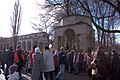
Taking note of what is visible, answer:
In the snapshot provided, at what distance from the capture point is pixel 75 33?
32125 millimetres

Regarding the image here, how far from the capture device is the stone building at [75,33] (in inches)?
1230

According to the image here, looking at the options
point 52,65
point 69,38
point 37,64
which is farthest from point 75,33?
point 37,64

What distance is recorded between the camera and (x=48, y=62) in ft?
43.3

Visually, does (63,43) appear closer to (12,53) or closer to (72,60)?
(72,60)

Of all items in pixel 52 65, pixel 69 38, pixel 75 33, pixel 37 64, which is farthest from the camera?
pixel 69 38

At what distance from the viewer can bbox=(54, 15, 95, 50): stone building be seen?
31.2m

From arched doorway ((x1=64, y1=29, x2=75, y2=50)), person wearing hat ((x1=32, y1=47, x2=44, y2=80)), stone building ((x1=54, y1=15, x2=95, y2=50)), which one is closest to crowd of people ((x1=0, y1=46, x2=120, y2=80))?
person wearing hat ((x1=32, y1=47, x2=44, y2=80))

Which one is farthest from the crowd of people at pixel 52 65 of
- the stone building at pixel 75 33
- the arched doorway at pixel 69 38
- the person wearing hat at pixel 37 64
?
the arched doorway at pixel 69 38

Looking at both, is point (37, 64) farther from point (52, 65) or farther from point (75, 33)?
point (75, 33)

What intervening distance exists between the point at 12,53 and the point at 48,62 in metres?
3.76

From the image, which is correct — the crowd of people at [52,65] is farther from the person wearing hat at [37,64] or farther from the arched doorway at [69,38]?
the arched doorway at [69,38]

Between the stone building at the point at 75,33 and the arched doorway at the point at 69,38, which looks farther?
the arched doorway at the point at 69,38

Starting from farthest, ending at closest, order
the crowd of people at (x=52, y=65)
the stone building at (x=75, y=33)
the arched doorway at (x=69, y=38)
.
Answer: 1. the arched doorway at (x=69, y=38)
2. the stone building at (x=75, y=33)
3. the crowd of people at (x=52, y=65)

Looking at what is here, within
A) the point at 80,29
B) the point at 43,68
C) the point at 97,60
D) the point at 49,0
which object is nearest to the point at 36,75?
the point at 43,68
